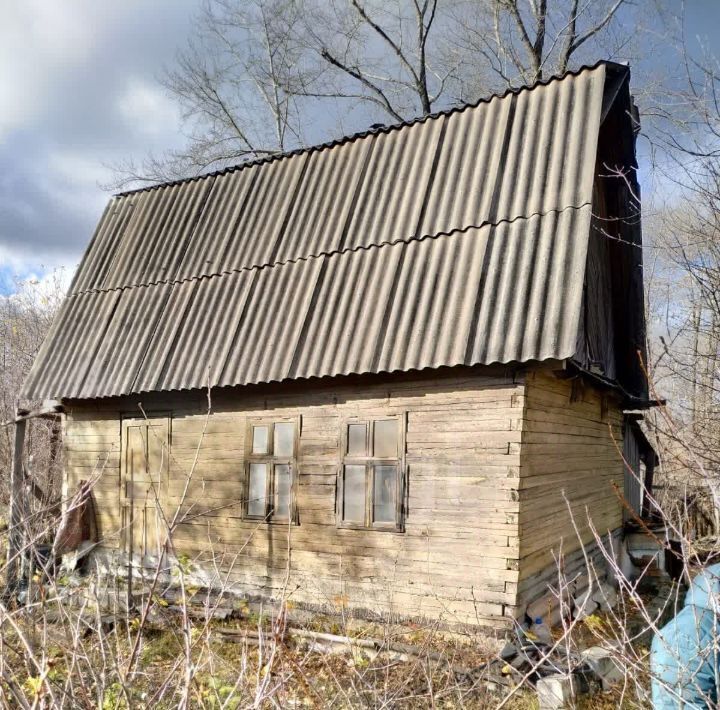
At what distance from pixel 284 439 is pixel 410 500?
1961 mm

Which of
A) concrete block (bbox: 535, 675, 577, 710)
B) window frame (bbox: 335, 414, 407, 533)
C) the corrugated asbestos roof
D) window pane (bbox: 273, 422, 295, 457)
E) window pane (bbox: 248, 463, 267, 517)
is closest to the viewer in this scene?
concrete block (bbox: 535, 675, 577, 710)

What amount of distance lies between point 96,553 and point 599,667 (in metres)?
7.35

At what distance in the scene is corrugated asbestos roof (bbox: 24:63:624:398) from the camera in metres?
7.34

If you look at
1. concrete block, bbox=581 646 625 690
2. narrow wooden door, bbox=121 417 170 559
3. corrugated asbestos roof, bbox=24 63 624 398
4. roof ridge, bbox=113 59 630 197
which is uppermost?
roof ridge, bbox=113 59 630 197

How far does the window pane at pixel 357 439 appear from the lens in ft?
26.0

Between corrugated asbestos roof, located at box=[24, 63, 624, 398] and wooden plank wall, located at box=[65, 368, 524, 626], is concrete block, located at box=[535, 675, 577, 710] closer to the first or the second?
wooden plank wall, located at box=[65, 368, 524, 626]

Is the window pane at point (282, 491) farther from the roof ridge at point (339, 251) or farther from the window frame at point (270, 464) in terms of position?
the roof ridge at point (339, 251)

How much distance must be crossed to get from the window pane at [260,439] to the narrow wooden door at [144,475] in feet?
5.09

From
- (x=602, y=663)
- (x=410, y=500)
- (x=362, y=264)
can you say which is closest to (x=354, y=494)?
(x=410, y=500)

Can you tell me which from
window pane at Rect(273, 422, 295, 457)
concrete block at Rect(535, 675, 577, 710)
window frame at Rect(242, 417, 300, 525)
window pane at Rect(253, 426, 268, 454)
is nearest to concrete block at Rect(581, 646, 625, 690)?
concrete block at Rect(535, 675, 577, 710)

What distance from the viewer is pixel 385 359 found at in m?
7.49

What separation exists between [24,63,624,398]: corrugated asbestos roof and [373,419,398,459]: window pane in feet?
2.40

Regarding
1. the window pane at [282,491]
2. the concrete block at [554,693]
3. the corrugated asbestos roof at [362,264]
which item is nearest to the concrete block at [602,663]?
the concrete block at [554,693]

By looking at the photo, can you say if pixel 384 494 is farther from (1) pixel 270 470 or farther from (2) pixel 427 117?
(2) pixel 427 117
